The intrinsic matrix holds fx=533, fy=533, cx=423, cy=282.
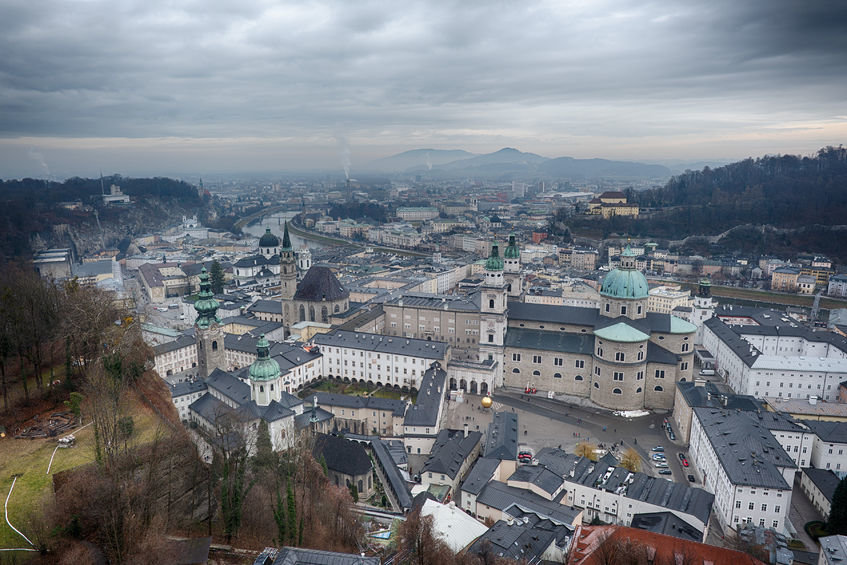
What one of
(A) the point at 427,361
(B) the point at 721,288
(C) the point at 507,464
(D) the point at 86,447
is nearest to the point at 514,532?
(C) the point at 507,464

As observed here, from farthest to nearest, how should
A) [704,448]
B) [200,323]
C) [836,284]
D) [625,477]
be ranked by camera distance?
[836,284] → [200,323] → [704,448] → [625,477]

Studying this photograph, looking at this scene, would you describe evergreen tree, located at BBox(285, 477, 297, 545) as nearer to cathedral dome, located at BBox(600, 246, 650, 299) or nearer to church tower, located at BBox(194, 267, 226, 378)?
church tower, located at BBox(194, 267, 226, 378)

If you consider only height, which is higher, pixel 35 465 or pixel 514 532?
pixel 35 465

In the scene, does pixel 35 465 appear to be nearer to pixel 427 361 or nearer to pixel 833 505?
pixel 427 361

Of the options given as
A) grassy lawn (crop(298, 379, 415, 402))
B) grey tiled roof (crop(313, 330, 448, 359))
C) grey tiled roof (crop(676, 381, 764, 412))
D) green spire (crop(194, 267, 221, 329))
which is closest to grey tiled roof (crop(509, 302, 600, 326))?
grey tiled roof (crop(313, 330, 448, 359))

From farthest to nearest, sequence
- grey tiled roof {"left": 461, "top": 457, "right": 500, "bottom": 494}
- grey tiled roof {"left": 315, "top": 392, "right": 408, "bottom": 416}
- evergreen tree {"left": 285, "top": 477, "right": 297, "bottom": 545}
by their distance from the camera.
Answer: grey tiled roof {"left": 315, "top": 392, "right": 408, "bottom": 416}, grey tiled roof {"left": 461, "top": 457, "right": 500, "bottom": 494}, evergreen tree {"left": 285, "top": 477, "right": 297, "bottom": 545}

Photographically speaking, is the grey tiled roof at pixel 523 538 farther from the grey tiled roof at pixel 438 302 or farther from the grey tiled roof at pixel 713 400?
the grey tiled roof at pixel 438 302

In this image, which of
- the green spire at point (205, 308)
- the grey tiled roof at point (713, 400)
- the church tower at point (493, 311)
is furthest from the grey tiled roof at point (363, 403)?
the grey tiled roof at point (713, 400)
